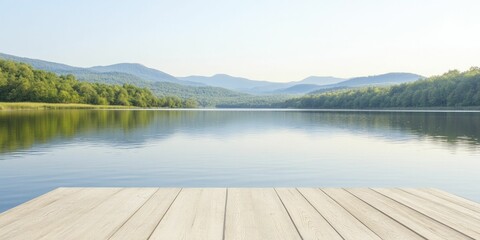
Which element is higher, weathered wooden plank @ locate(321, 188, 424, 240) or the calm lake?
weathered wooden plank @ locate(321, 188, 424, 240)

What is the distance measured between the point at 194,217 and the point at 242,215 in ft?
1.71

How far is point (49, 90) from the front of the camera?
116 meters

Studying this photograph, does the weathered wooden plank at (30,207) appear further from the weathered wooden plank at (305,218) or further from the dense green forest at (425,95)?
the dense green forest at (425,95)

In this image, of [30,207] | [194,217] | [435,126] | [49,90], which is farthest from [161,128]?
[49,90]

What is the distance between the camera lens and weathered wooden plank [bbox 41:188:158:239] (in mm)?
3762

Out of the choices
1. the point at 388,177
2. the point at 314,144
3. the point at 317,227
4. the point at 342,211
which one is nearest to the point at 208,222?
the point at 317,227

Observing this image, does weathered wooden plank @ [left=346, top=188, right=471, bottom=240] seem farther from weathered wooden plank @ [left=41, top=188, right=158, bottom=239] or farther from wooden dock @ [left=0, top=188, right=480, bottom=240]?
weathered wooden plank @ [left=41, top=188, right=158, bottom=239]

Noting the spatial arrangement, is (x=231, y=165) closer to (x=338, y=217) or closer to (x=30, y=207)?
(x=30, y=207)

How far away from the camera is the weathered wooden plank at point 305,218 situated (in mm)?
3819

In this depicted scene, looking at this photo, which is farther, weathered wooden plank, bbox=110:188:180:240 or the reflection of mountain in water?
the reflection of mountain in water

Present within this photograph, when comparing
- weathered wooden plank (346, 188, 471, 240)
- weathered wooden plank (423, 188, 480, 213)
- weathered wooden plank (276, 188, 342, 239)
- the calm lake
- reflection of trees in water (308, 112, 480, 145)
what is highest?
weathered wooden plank (276, 188, 342, 239)

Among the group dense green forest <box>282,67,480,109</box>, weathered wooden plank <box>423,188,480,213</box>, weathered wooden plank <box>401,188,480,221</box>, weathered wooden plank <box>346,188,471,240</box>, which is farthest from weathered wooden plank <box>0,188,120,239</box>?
dense green forest <box>282,67,480,109</box>

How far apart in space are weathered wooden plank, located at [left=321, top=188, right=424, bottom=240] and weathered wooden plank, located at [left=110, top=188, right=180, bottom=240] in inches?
84.5

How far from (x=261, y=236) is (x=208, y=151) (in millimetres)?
18029
